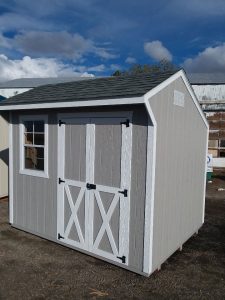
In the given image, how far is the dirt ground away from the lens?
4.23 metres

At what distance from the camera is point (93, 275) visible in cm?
471

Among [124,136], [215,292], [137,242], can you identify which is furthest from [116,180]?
[215,292]

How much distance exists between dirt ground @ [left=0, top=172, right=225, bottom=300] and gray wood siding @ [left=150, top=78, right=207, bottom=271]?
0.36 meters

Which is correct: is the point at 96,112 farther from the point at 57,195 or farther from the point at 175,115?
the point at 57,195

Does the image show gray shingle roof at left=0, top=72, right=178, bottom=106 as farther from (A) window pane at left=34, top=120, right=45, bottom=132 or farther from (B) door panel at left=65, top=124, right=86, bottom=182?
(B) door panel at left=65, top=124, right=86, bottom=182

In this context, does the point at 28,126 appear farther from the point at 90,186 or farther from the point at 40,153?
the point at 90,186

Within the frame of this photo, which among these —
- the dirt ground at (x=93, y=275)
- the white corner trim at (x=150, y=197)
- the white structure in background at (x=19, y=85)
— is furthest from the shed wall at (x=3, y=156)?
the white structure in background at (x=19, y=85)

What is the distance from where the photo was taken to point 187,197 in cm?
601

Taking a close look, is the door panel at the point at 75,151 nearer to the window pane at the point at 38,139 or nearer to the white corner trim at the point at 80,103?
the white corner trim at the point at 80,103

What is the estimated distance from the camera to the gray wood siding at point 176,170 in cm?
476

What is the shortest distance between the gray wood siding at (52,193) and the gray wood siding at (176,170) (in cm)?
25

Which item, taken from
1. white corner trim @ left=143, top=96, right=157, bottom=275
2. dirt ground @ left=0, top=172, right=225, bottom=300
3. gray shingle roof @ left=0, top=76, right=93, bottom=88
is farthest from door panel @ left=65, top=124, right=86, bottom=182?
gray shingle roof @ left=0, top=76, right=93, bottom=88

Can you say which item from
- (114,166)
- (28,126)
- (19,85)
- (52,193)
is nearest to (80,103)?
(114,166)

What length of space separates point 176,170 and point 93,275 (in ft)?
7.68
